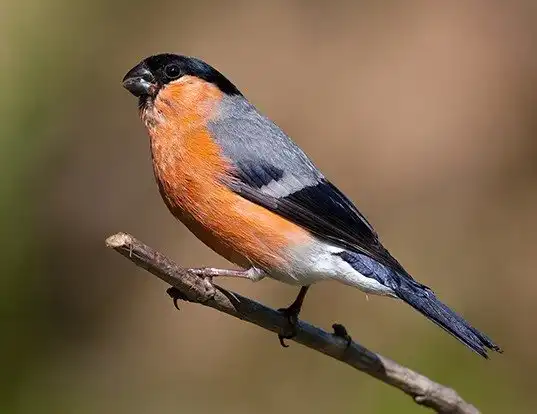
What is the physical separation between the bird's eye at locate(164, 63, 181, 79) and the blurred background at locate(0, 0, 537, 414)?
2.49 meters

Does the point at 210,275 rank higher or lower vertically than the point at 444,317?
lower

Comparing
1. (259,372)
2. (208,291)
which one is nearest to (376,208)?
(259,372)

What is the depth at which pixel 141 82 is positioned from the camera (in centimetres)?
472

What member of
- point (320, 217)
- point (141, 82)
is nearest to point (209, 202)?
point (320, 217)

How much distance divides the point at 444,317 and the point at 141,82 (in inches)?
71.9

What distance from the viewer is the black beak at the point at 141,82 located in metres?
4.71

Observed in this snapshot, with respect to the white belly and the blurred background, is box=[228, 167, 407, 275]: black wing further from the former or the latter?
the blurred background

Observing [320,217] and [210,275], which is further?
[320,217]

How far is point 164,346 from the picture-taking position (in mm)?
7434

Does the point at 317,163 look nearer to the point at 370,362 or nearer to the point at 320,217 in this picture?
the point at 320,217

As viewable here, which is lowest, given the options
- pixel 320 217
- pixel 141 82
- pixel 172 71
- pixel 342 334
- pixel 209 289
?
pixel 209 289

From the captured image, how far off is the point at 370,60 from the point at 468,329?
16.1 ft

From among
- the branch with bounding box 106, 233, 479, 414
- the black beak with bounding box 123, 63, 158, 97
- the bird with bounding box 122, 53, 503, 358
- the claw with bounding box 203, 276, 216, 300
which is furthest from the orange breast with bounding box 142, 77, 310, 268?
the claw with bounding box 203, 276, 216, 300

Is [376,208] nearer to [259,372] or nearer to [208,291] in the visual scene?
[259,372]
